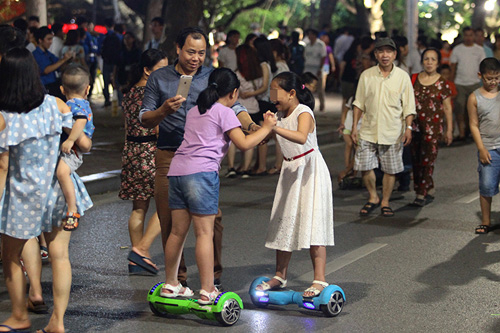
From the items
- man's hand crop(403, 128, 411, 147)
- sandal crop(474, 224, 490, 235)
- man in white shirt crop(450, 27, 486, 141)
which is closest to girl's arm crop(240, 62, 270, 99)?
man's hand crop(403, 128, 411, 147)

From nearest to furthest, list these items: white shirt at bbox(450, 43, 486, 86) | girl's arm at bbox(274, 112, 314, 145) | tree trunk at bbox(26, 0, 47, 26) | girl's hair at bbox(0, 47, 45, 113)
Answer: girl's hair at bbox(0, 47, 45, 113) → girl's arm at bbox(274, 112, 314, 145) → tree trunk at bbox(26, 0, 47, 26) → white shirt at bbox(450, 43, 486, 86)

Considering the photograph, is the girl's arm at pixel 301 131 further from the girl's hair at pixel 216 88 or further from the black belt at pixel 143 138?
the black belt at pixel 143 138

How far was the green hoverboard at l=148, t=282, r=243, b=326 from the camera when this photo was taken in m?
5.27

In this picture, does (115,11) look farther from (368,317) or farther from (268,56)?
(368,317)

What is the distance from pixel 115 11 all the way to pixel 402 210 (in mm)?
24854

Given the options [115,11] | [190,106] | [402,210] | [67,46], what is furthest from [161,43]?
[115,11]

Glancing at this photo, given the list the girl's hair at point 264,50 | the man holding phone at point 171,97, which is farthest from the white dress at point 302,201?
the girl's hair at point 264,50

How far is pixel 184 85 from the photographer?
5281mm

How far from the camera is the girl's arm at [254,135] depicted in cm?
516

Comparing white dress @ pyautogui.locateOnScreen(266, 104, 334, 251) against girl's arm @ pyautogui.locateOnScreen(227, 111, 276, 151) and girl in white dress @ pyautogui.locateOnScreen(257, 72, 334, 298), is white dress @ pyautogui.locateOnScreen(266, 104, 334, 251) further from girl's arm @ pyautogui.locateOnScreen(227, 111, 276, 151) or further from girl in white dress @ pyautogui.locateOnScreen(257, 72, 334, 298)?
girl's arm @ pyautogui.locateOnScreen(227, 111, 276, 151)

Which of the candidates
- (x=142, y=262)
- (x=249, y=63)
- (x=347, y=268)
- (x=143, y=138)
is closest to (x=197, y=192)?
(x=142, y=262)

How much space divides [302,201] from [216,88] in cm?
106

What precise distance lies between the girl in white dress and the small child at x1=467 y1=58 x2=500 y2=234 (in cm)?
281

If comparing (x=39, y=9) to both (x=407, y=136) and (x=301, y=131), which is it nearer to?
(x=407, y=136)
